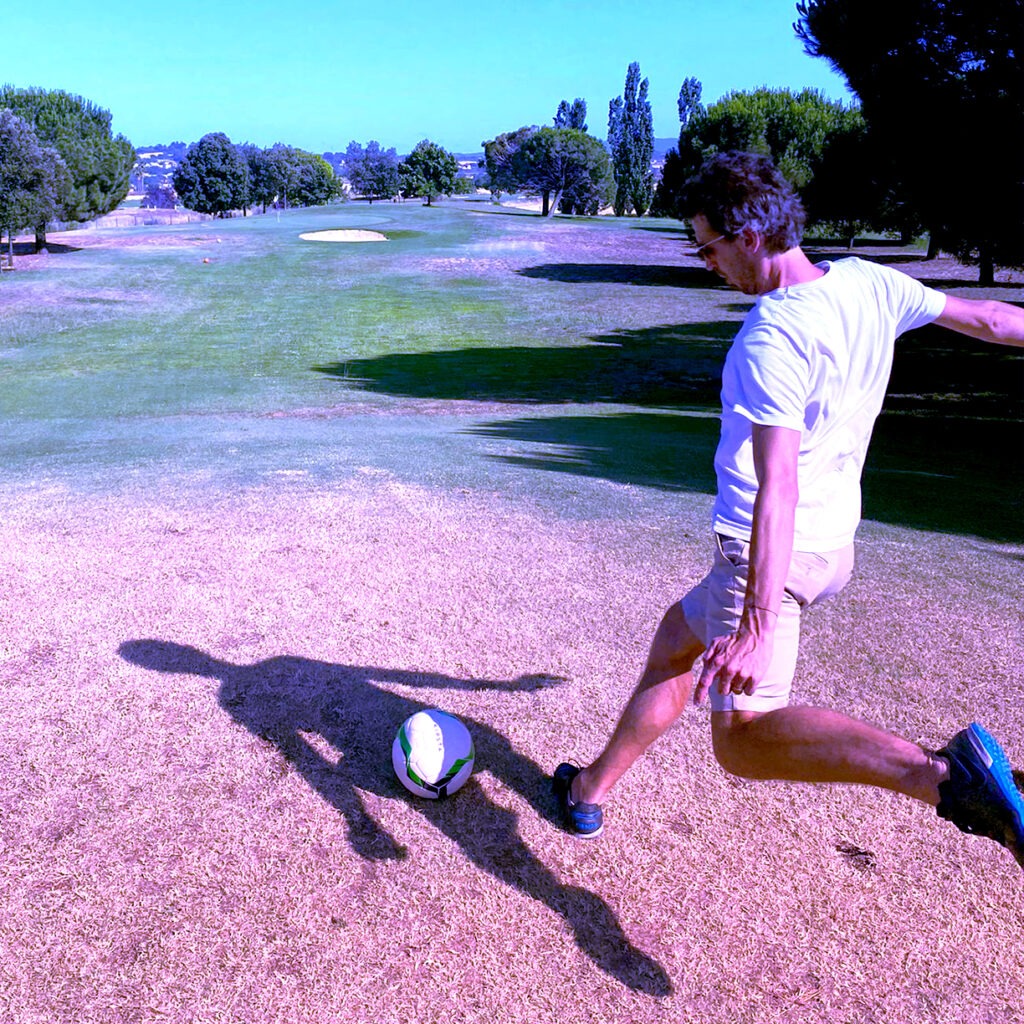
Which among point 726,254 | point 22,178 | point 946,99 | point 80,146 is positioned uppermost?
point 80,146

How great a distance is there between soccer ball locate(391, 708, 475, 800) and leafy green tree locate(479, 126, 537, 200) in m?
84.3

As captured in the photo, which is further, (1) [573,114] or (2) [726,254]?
(1) [573,114]

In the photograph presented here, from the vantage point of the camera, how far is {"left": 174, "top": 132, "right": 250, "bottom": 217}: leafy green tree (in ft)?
308

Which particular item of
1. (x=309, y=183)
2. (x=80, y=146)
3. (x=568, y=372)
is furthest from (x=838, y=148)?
(x=309, y=183)

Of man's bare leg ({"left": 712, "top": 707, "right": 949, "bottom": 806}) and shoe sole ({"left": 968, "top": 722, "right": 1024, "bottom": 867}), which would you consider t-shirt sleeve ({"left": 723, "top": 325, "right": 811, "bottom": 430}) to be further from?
shoe sole ({"left": 968, "top": 722, "right": 1024, "bottom": 867})

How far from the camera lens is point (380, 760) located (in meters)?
4.13

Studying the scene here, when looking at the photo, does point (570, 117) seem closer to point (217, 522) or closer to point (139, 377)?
point (139, 377)

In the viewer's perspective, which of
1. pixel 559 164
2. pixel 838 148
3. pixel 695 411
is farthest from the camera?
pixel 559 164

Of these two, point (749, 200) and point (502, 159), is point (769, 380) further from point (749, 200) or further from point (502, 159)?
point (502, 159)

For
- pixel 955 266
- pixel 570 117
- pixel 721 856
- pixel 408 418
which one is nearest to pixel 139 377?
pixel 408 418

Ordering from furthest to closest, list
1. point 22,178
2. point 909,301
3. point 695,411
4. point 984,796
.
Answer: point 22,178
point 695,411
point 909,301
point 984,796

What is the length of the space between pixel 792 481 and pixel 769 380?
28 centimetres

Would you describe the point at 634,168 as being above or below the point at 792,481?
above

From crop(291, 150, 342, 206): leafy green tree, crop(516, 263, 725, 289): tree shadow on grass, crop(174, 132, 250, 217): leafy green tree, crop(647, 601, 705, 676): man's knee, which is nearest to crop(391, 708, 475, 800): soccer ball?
crop(647, 601, 705, 676): man's knee
